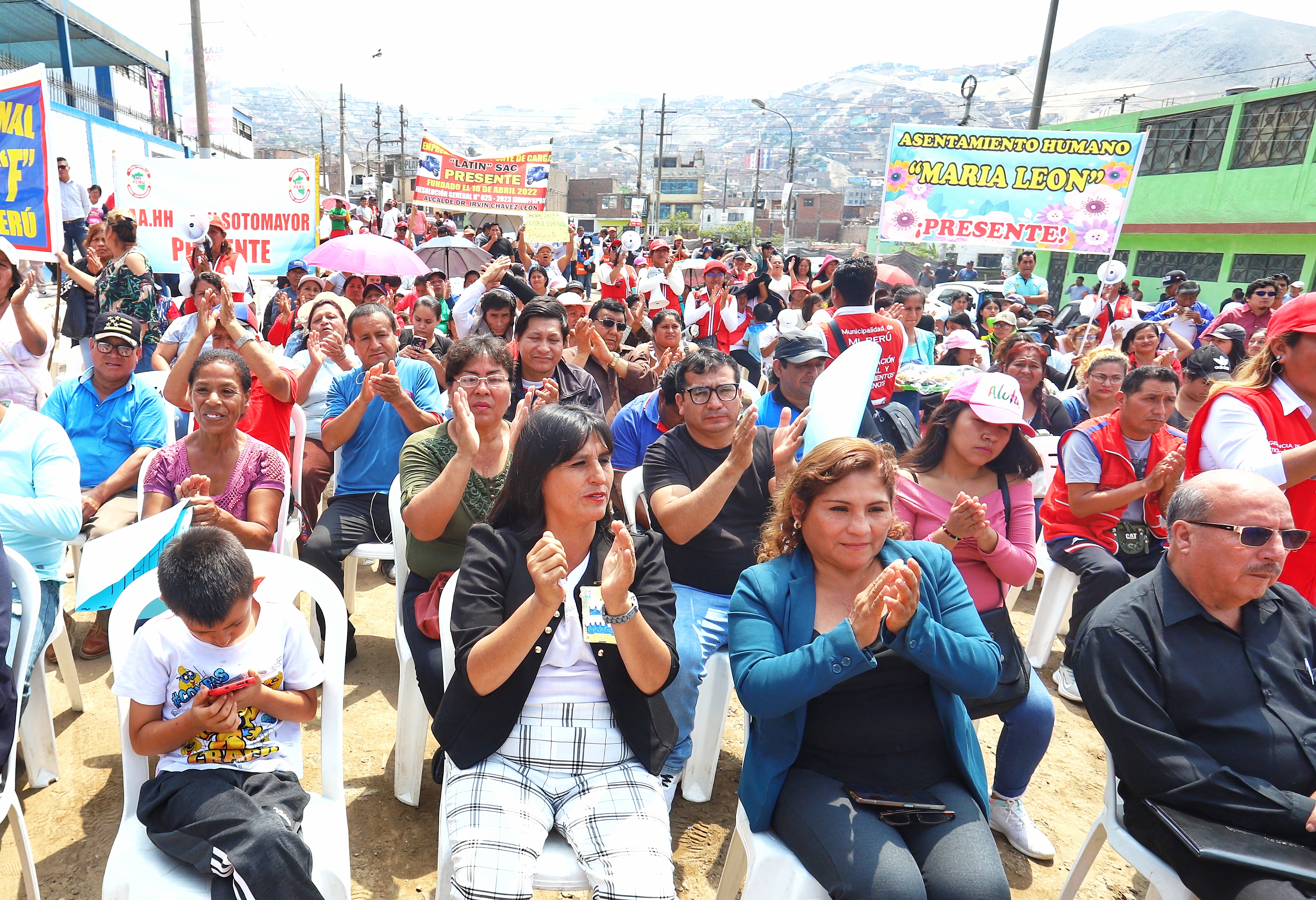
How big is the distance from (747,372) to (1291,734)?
541 centimetres

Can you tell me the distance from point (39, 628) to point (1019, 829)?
344 centimetres

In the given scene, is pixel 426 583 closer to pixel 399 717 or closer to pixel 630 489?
pixel 399 717

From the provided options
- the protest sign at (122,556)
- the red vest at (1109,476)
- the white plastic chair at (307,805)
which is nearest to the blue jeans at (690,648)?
the white plastic chair at (307,805)

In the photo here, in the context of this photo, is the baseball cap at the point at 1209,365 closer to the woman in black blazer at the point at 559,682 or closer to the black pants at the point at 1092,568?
the black pants at the point at 1092,568

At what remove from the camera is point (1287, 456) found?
8.49ft

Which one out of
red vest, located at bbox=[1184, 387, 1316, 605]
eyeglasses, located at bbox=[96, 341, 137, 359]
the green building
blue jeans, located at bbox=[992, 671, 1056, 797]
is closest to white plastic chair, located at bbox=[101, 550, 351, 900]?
eyeglasses, located at bbox=[96, 341, 137, 359]

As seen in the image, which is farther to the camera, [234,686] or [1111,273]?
[1111,273]

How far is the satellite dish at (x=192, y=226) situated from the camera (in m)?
6.75

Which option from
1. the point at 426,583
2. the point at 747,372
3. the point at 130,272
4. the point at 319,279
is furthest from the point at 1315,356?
the point at 319,279

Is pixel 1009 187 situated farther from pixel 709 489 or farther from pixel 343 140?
pixel 343 140

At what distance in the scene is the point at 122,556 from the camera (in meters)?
2.68

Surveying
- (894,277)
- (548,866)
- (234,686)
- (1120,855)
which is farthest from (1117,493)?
(894,277)

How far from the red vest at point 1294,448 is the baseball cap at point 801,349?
1619mm

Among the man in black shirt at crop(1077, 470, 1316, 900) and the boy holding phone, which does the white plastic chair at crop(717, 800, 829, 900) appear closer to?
the man in black shirt at crop(1077, 470, 1316, 900)
